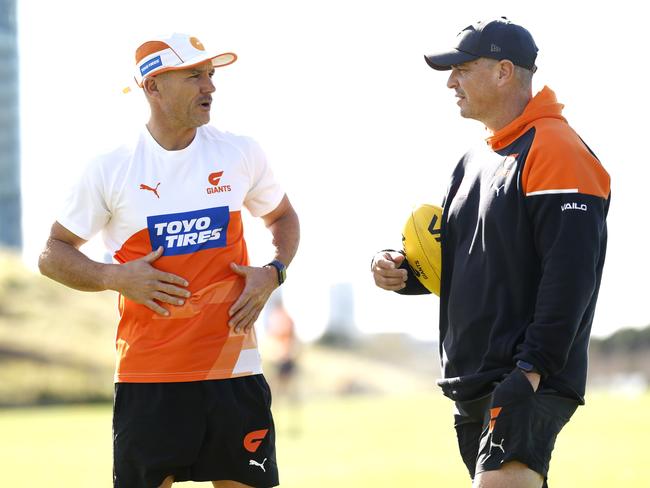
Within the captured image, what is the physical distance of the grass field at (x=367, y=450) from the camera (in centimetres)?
1062

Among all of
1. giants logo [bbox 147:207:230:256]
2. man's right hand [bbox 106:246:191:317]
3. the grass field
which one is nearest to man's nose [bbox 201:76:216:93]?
giants logo [bbox 147:207:230:256]

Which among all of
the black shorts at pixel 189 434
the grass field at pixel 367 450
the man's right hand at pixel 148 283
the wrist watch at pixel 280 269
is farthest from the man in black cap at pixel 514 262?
the grass field at pixel 367 450

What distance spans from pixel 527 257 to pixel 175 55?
170 centimetres

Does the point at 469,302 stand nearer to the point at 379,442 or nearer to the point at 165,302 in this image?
the point at 165,302

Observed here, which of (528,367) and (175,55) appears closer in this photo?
(528,367)

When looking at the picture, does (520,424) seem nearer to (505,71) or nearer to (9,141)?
(505,71)

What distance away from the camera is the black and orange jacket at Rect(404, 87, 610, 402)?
4262 mm

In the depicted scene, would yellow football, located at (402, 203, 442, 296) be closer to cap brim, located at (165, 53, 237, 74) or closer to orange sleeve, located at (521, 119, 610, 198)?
orange sleeve, located at (521, 119, 610, 198)

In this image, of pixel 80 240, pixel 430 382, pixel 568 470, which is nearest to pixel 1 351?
pixel 430 382

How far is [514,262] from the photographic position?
175 inches

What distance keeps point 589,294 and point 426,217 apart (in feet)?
3.08

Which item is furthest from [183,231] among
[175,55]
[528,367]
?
[528,367]

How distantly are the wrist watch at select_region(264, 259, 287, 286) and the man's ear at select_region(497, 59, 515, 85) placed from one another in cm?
126

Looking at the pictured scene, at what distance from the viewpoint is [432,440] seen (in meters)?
15.0
